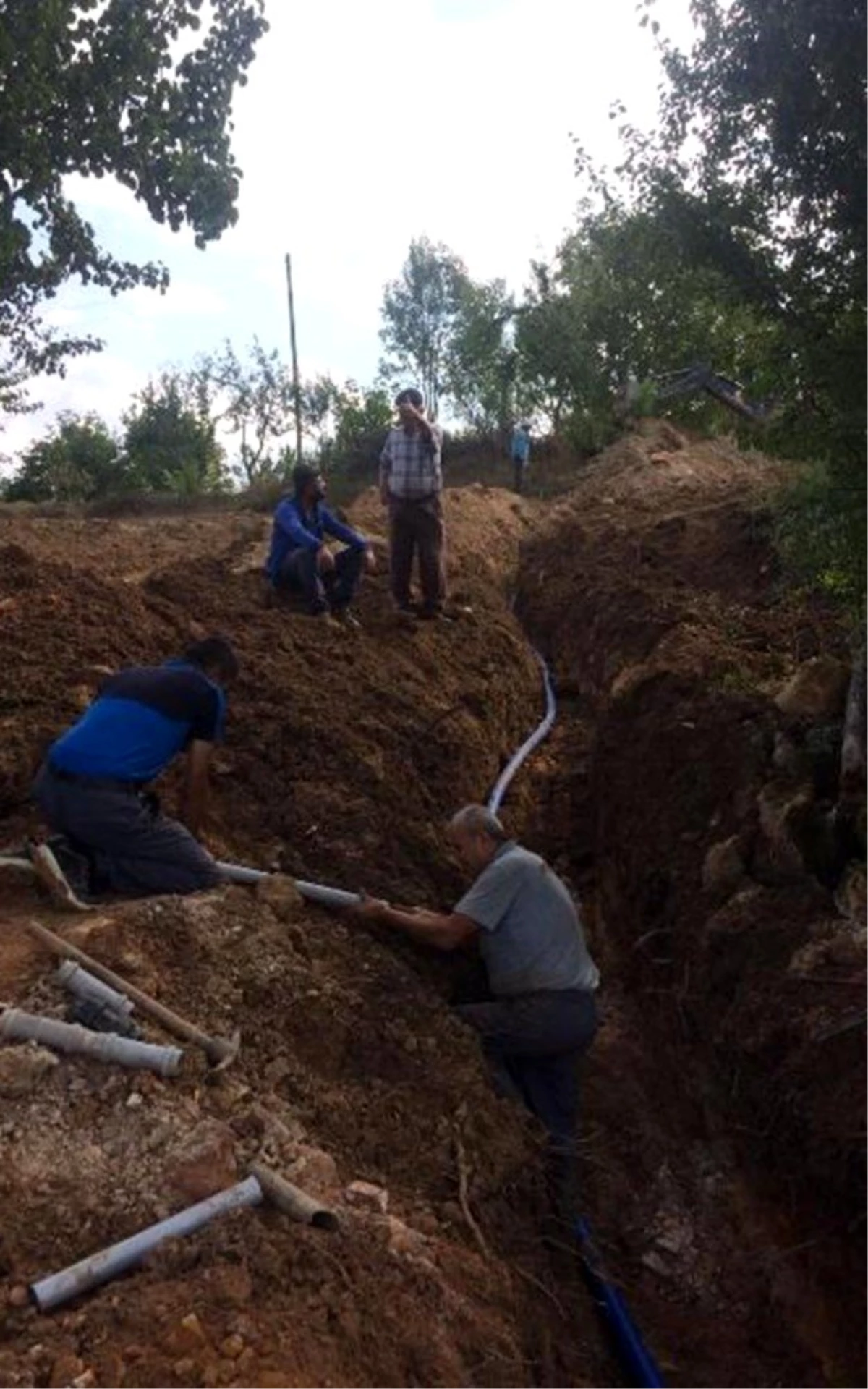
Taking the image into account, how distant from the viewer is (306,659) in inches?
394

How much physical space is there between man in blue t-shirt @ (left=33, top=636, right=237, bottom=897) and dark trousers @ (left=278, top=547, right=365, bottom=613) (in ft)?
14.7

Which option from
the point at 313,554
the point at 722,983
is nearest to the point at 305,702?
the point at 313,554

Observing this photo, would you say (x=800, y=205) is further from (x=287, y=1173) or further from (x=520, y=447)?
(x=520, y=447)

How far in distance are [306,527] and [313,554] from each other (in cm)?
23

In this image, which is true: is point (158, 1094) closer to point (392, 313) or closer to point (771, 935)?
point (771, 935)

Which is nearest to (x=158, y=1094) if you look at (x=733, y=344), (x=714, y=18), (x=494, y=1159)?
(x=494, y=1159)

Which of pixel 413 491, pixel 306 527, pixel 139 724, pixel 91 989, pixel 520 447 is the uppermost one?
pixel 520 447

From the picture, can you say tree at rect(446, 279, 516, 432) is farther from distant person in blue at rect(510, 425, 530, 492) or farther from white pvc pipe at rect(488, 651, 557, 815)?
white pvc pipe at rect(488, 651, 557, 815)

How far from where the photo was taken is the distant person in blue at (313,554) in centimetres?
1070

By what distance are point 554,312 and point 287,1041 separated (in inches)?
1308

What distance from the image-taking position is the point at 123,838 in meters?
6.23

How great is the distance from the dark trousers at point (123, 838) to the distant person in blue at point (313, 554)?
467cm

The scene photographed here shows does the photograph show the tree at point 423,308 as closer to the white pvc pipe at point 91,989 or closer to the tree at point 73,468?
the tree at point 73,468

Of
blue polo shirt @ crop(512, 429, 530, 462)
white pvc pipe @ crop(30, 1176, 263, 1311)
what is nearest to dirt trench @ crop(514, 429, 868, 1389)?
white pvc pipe @ crop(30, 1176, 263, 1311)
